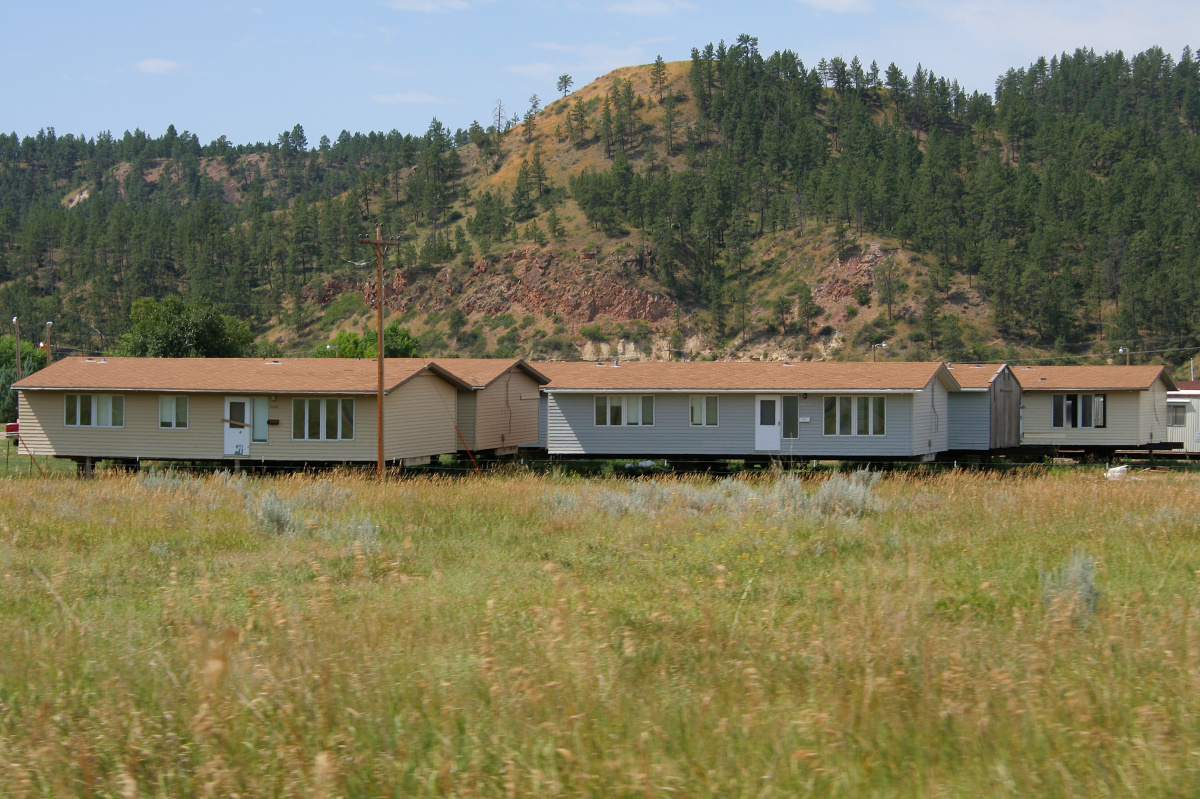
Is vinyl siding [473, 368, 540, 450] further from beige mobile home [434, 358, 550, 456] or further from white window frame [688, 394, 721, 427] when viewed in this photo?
white window frame [688, 394, 721, 427]

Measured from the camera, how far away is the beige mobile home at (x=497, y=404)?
33312 mm

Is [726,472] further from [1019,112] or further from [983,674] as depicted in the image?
[1019,112]

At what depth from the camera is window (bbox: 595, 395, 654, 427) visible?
1228 inches

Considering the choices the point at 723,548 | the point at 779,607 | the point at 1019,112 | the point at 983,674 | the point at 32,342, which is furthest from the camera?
the point at 1019,112

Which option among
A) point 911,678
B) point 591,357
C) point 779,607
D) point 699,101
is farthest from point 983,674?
point 699,101

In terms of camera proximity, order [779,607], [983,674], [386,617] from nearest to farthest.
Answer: [983,674]
[386,617]
[779,607]

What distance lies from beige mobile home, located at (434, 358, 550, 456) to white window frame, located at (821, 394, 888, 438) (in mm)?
10787

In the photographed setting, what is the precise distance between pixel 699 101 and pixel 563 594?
145m

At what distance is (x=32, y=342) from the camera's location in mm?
98062

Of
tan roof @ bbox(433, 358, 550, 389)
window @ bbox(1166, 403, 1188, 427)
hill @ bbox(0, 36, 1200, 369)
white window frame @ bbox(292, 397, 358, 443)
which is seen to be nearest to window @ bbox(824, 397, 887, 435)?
tan roof @ bbox(433, 358, 550, 389)

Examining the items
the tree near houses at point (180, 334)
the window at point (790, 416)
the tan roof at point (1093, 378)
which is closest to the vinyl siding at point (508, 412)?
A: the window at point (790, 416)

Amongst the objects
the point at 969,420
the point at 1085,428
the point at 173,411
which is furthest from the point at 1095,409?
the point at 173,411

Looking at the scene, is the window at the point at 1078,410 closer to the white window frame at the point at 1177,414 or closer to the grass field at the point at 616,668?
the white window frame at the point at 1177,414

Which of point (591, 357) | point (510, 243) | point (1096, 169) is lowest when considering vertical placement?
point (591, 357)
